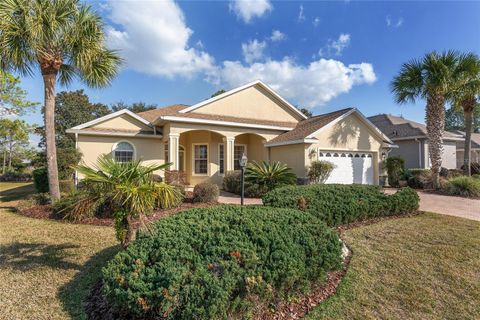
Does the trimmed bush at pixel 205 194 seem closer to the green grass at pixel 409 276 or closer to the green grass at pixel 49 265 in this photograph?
the green grass at pixel 49 265

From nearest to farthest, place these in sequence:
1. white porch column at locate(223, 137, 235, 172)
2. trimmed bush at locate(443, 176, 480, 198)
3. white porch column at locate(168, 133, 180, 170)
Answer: trimmed bush at locate(443, 176, 480, 198) < white porch column at locate(168, 133, 180, 170) < white porch column at locate(223, 137, 235, 172)

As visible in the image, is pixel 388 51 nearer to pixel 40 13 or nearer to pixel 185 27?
pixel 185 27

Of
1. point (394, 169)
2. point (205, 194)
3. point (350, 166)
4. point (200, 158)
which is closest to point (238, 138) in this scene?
point (200, 158)

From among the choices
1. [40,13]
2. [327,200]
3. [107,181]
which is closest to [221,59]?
[40,13]

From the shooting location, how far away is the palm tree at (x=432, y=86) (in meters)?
13.8

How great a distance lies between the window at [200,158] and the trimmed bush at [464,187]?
553 inches

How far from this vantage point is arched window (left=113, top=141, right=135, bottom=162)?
567 inches

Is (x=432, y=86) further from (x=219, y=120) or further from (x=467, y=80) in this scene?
(x=219, y=120)

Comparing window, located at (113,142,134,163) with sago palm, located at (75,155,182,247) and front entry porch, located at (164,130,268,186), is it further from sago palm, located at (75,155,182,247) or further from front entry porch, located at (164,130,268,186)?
sago palm, located at (75,155,182,247)

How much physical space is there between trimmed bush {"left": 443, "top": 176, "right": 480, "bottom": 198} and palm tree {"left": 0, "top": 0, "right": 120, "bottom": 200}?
1816 cm

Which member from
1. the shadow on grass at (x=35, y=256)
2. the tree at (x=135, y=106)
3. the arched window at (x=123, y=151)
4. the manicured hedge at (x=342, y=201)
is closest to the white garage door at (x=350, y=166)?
the manicured hedge at (x=342, y=201)

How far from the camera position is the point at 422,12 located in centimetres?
1132

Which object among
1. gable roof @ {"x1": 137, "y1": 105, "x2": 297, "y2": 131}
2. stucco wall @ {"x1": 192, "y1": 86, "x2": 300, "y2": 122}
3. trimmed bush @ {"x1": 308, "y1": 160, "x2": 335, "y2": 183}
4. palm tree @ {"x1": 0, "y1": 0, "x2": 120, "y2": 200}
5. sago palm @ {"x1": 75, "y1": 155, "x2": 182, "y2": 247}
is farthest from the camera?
stucco wall @ {"x1": 192, "y1": 86, "x2": 300, "y2": 122}

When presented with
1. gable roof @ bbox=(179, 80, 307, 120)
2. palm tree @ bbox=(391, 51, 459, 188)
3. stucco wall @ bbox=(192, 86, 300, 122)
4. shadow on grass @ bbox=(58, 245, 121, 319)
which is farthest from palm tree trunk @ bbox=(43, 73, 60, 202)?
palm tree @ bbox=(391, 51, 459, 188)
